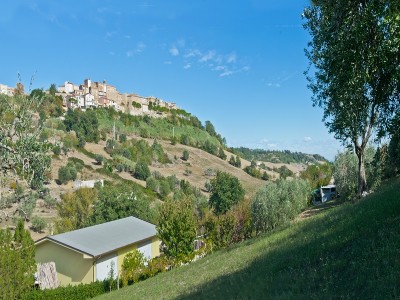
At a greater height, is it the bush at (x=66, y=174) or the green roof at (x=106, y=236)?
the bush at (x=66, y=174)

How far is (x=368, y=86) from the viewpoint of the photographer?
12.8 m

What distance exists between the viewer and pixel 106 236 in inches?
1405

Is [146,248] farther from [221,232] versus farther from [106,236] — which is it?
[221,232]

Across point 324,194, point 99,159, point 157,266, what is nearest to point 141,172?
point 99,159

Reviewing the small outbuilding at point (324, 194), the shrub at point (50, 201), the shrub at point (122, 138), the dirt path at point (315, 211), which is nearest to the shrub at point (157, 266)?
the dirt path at point (315, 211)

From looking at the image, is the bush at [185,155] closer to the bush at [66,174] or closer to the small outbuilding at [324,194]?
the bush at [66,174]

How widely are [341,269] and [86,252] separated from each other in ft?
83.1

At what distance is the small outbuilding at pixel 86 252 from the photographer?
30.7m

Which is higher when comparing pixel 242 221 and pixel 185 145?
pixel 185 145

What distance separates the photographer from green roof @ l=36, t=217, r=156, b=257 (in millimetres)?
31344

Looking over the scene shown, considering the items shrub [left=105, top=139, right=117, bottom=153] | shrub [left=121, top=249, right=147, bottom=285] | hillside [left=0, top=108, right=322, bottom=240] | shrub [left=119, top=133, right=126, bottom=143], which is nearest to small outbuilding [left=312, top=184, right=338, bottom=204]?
hillside [left=0, top=108, right=322, bottom=240]

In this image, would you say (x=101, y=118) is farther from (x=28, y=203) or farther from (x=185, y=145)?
(x=28, y=203)

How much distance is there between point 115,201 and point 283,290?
44.3 m

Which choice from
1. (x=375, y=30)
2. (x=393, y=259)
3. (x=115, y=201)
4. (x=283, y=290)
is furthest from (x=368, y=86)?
(x=115, y=201)
